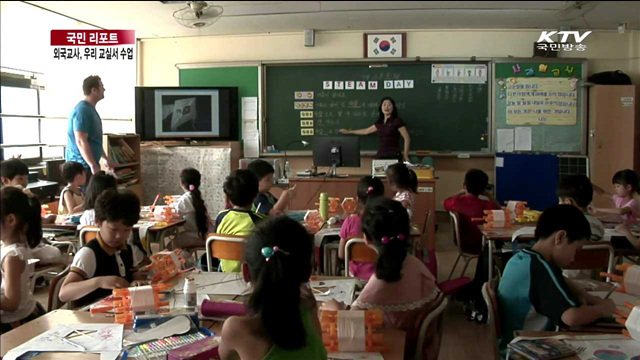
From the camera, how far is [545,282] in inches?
70.9

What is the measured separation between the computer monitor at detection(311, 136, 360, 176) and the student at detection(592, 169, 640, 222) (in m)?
2.28

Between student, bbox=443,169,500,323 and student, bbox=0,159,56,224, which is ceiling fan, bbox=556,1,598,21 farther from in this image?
student, bbox=0,159,56,224

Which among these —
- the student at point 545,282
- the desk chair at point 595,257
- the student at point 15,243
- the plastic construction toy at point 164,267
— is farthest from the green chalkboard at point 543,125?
the student at point 15,243

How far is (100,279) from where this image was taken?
1.89m

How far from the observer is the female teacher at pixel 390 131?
6590 mm

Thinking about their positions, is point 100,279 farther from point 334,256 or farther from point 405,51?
point 405,51

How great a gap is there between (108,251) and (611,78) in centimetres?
628

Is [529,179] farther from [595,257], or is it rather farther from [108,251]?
[108,251]

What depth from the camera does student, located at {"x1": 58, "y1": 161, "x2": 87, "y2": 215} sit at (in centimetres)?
394

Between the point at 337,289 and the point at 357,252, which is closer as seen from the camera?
the point at 337,289

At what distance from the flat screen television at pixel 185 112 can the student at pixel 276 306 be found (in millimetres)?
5805

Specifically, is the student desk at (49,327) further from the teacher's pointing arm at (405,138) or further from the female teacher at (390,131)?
the teacher's pointing arm at (405,138)

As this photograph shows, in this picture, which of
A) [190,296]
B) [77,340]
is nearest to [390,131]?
[190,296]

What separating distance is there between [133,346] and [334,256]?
1811 mm
